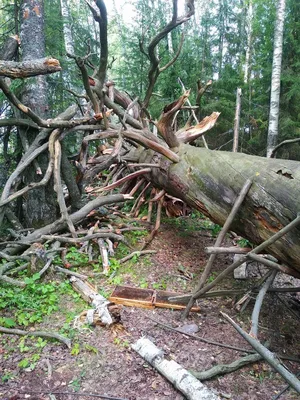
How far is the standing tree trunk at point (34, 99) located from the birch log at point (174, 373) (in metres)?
2.85

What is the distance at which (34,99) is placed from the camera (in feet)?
15.3

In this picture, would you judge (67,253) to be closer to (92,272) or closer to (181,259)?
(92,272)

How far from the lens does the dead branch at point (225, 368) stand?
233 centimetres

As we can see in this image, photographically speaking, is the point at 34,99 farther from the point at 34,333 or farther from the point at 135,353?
the point at 135,353

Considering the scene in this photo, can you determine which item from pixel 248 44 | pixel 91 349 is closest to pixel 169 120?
pixel 91 349

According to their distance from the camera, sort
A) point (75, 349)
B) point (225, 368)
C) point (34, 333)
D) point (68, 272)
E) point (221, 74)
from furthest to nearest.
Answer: point (221, 74) < point (68, 272) < point (34, 333) < point (75, 349) < point (225, 368)

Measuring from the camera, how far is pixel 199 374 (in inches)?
91.9

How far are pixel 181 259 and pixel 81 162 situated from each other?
223 centimetres

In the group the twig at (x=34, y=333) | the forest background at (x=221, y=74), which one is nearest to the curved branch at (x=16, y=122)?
the forest background at (x=221, y=74)

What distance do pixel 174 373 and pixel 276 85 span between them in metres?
10.0

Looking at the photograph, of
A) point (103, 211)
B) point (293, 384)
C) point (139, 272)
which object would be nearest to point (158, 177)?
point (103, 211)

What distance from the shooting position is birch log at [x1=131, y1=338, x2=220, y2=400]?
6.84ft

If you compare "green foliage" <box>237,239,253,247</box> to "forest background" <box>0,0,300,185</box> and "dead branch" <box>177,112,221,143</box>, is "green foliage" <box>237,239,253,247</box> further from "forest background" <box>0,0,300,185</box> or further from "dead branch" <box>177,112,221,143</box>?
"forest background" <box>0,0,300,185</box>

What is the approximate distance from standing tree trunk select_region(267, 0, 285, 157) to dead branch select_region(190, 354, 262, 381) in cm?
786
